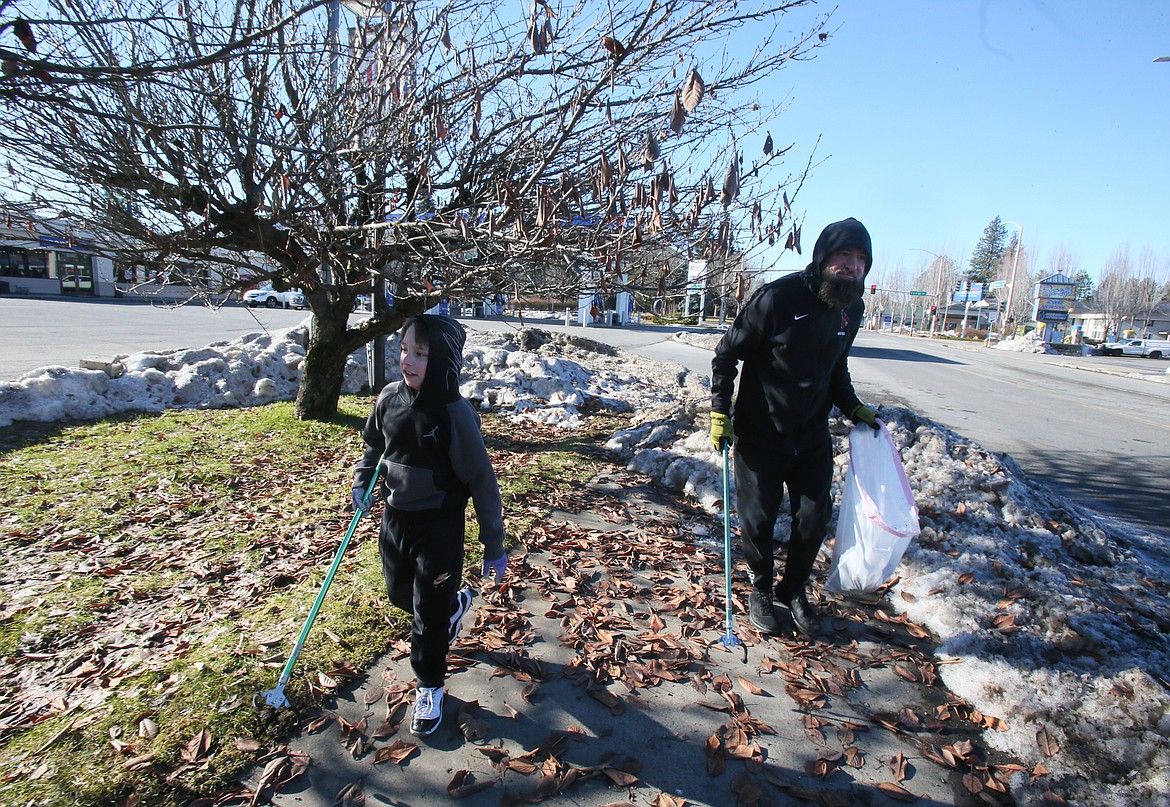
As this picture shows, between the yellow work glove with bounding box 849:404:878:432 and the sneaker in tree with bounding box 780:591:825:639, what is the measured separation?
41.0 inches

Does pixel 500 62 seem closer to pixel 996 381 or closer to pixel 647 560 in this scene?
pixel 647 560

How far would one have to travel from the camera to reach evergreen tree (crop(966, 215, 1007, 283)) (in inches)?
3733

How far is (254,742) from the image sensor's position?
8.14 ft

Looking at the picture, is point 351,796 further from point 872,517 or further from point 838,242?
point 838,242

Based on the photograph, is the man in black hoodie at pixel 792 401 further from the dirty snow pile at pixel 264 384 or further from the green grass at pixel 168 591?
the dirty snow pile at pixel 264 384

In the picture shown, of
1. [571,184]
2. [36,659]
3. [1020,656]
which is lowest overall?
[36,659]

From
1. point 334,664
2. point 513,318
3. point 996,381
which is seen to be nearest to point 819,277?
point 334,664

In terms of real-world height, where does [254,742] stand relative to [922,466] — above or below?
below

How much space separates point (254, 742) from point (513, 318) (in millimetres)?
28828

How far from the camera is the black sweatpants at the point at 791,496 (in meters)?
3.38

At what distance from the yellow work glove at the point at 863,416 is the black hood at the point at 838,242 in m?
0.81

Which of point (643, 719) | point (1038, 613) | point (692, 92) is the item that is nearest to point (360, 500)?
point (643, 719)

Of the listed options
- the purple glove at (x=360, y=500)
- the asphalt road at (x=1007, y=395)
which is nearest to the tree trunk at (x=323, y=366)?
the asphalt road at (x=1007, y=395)

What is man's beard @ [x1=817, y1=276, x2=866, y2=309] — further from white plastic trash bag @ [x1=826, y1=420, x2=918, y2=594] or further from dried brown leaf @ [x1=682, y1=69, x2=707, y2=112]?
dried brown leaf @ [x1=682, y1=69, x2=707, y2=112]
